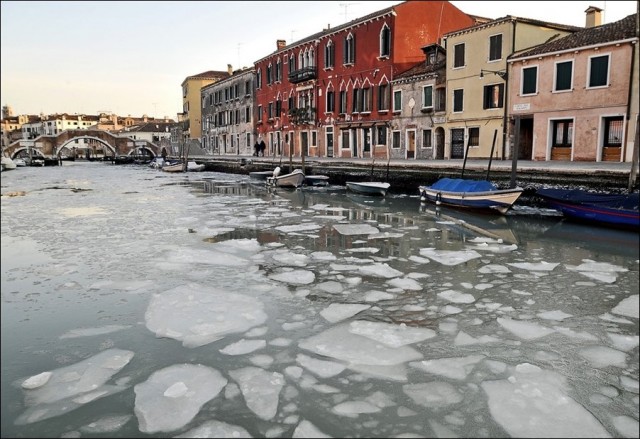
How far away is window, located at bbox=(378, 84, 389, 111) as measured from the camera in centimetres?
2845

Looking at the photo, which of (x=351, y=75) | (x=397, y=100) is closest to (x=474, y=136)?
(x=397, y=100)

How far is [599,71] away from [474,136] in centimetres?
632

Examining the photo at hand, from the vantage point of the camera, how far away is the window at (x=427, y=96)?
1023 inches

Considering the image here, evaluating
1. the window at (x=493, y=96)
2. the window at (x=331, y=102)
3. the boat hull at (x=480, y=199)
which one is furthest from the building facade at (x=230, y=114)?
the boat hull at (x=480, y=199)

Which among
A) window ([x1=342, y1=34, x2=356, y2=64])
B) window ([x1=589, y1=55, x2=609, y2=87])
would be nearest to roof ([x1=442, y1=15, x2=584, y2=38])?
window ([x1=589, y1=55, x2=609, y2=87])

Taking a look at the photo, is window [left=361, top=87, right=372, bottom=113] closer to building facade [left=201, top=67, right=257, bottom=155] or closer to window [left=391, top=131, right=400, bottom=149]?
window [left=391, top=131, right=400, bottom=149]

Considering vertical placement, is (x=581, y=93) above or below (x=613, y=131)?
above

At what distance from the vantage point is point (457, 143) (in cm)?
2483

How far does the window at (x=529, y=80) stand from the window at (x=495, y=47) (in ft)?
5.34

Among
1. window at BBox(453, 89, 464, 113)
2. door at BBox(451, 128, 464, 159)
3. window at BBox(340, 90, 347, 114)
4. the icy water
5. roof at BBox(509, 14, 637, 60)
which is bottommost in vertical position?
the icy water

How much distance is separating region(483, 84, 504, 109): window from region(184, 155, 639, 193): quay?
2.68 m

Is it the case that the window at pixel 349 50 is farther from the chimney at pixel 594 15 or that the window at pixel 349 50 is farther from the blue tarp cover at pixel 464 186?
the blue tarp cover at pixel 464 186

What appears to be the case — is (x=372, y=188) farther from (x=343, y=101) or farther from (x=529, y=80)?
(x=343, y=101)

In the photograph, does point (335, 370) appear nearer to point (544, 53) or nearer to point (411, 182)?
point (411, 182)
